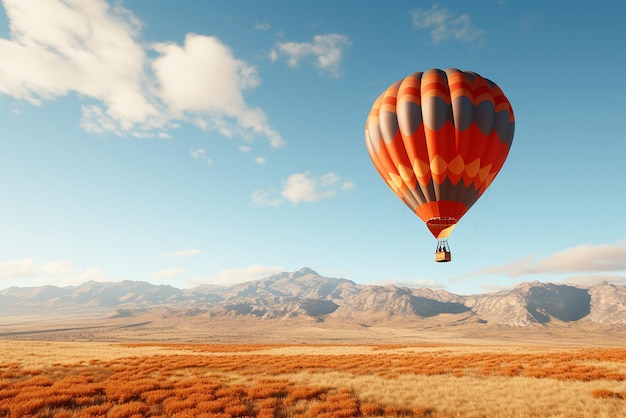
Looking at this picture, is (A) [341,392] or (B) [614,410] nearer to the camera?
(B) [614,410]

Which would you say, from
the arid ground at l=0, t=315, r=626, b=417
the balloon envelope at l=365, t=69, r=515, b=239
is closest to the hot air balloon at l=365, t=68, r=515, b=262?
the balloon envelope at l=365, t=69, r=515, b=239

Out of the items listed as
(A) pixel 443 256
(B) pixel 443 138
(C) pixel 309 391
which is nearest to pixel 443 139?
(B) pixel 443 138

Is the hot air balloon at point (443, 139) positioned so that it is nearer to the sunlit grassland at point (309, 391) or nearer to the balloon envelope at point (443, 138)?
the balloon envelope at point (443, 138)

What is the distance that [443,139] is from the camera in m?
24.2

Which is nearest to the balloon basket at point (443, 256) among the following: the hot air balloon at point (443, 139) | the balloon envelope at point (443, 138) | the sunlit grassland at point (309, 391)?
the hot air balloon at point (443, 139)

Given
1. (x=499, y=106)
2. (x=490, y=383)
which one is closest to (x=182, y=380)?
(x=490, y=383)

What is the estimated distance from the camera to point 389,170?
27281 mm

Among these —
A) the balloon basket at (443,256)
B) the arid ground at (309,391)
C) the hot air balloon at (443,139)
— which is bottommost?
the arid ground at (309,391)

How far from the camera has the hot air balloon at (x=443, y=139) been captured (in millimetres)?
24250

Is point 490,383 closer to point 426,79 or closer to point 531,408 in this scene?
point 531,408

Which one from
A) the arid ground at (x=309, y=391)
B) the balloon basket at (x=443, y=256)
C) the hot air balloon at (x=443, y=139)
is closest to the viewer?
the arid ground at (x=309, y=391)

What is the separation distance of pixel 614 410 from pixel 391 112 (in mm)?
20580

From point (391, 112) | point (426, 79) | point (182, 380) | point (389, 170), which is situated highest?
point (426, 79)

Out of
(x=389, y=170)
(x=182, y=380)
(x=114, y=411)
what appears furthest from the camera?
(x=389, y=170)
